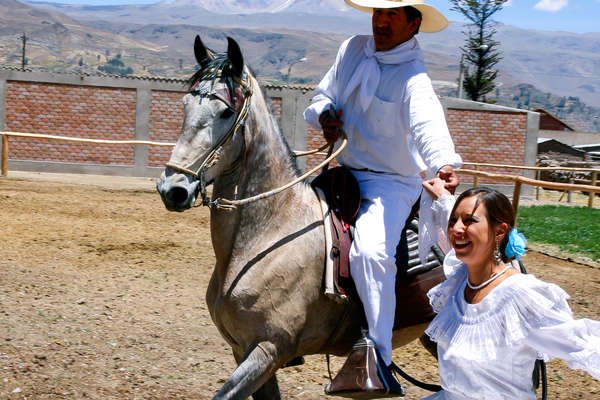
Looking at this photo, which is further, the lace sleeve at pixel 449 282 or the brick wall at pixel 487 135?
the brick wall at pixel 487 135

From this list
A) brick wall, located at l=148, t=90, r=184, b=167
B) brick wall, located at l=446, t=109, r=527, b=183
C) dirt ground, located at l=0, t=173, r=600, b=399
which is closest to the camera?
dirt ground, located at l=0, t=173, r=600, b=399

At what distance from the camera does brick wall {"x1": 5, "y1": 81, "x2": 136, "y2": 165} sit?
22.1 meters

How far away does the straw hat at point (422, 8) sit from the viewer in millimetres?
3430

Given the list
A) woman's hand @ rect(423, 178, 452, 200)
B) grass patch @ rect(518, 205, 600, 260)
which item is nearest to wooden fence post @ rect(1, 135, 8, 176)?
grass patch @ rect(518, 205, 600, 260)

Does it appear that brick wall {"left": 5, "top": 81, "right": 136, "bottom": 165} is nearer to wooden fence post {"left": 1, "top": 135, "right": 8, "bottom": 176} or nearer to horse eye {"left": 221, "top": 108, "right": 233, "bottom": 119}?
wooden fence post {"left": 1, "top": 135, "right": 8, "bottom": 176}

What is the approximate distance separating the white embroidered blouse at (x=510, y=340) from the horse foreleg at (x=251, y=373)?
0.82m

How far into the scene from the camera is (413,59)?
3547 mm

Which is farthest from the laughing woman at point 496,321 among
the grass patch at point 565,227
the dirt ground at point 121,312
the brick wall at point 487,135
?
the brick wall at point 487,135

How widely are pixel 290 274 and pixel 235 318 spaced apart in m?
0.35

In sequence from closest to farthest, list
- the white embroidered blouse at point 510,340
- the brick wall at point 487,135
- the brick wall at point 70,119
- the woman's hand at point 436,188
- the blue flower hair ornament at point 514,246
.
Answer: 1. the white embroidered blouse at point 510,340
2. the blue flower hair ornament at point 514,246
3. the woman's hand at point 436,188
4. the brick wall at point 70,119
5. the brick wall at point 487,135

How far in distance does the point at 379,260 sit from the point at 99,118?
20984 mm

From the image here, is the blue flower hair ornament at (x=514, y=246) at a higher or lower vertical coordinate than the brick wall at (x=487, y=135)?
lower

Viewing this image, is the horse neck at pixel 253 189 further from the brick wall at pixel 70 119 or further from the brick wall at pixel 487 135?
the brick wall at pixel 487 135

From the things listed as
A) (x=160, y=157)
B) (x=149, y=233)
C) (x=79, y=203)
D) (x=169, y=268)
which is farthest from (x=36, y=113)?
(x=169, y=268)
